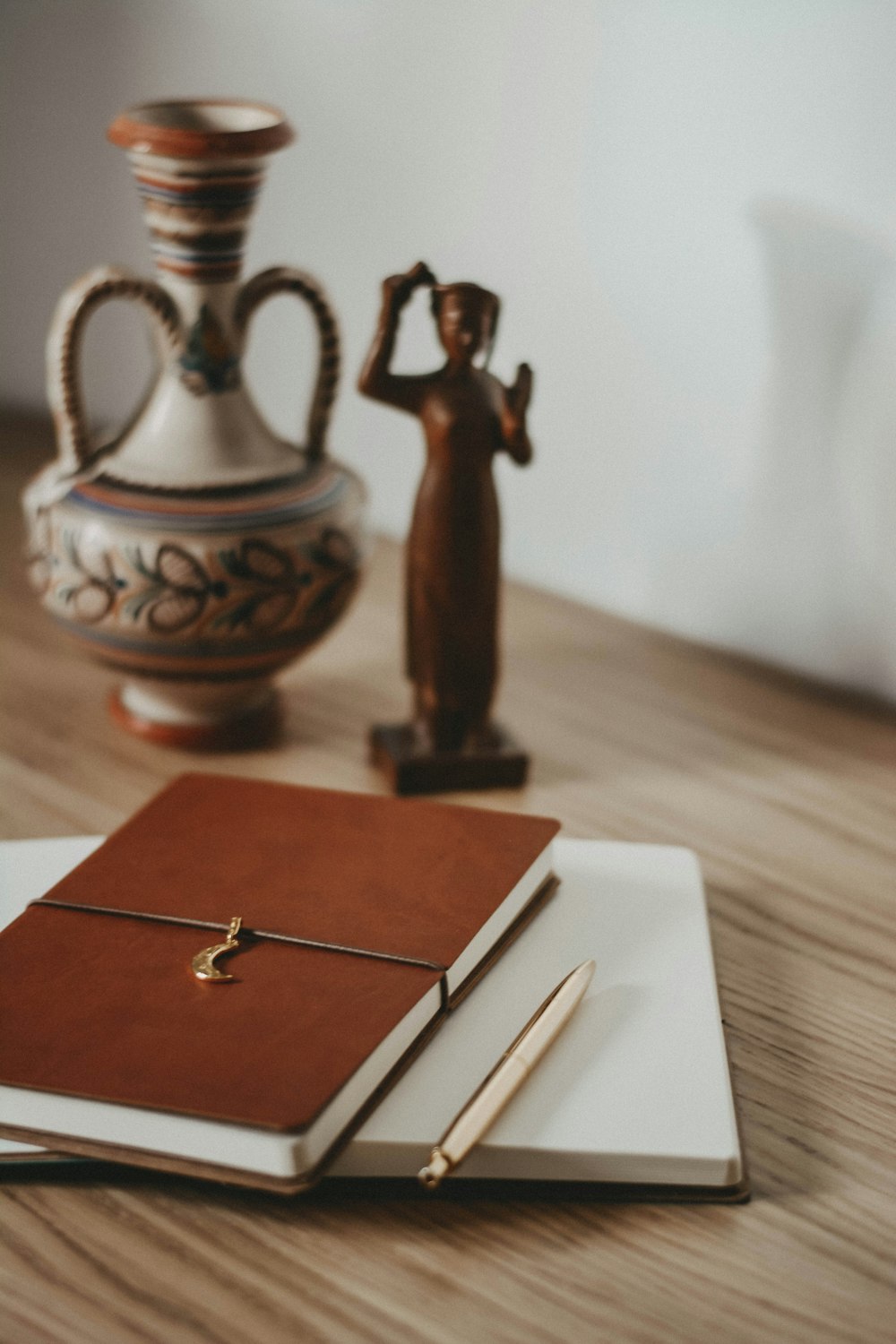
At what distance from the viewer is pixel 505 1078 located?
20.6 inches

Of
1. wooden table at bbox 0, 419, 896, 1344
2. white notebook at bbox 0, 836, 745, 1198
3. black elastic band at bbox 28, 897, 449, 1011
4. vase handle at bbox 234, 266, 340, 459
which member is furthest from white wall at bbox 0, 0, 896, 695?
black elastic band at bbox 28, 897, 449, 1011

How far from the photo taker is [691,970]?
2.01 feet

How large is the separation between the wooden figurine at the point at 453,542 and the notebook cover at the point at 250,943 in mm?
140

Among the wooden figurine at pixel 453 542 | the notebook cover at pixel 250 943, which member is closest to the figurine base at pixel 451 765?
the wooden figurine at pixel 453 542

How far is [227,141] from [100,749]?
0.36m

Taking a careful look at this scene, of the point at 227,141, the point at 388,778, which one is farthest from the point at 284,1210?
the point at 227,141

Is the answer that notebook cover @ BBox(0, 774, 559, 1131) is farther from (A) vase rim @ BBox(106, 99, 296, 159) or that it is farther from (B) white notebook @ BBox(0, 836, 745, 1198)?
(A) vase rim @ BBox(106, 99, 296, 159)

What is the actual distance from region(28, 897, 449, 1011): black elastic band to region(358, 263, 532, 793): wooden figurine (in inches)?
9.8

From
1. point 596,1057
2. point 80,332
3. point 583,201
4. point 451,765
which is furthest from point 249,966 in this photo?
point 583,201

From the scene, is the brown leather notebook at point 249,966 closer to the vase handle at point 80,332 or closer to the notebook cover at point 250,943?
the notebook cover at point 250,943

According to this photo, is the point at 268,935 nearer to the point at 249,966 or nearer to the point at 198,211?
the point at 249,966

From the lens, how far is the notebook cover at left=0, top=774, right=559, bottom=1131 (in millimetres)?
499

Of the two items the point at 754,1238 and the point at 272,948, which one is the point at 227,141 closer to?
the point at 272,948

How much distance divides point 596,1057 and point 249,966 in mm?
142
